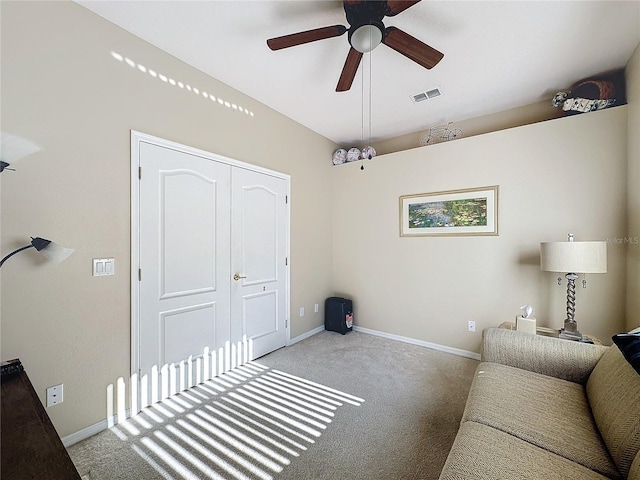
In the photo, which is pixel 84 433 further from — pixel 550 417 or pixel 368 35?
pixel 368 35

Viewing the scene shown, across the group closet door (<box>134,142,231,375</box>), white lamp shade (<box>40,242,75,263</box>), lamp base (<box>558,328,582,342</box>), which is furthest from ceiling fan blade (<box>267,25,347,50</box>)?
lamp base (<box>558,328,582,342</box>)

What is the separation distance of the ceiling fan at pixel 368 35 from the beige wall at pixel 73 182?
1.19m

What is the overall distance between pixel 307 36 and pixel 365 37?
0.36m

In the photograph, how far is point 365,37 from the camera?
170 cm

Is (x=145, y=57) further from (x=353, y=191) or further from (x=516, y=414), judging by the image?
(x=516, y=414)

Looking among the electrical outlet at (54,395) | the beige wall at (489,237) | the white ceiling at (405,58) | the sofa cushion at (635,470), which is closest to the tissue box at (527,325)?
the beige wall at (489,237)

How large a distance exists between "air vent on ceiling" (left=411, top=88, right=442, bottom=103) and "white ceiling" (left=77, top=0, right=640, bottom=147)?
50 millimetres

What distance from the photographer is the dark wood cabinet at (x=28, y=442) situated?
0.74m

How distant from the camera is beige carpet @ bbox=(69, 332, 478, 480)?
1.58m

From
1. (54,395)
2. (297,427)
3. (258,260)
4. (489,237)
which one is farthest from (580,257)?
(54,395)

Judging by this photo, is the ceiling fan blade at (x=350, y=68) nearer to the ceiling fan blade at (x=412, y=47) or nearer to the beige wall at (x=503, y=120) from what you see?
the ceiling fan blade at (x=412, y=47)

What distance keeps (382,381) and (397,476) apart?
103 centimetres

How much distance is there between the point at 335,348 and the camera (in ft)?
10.8

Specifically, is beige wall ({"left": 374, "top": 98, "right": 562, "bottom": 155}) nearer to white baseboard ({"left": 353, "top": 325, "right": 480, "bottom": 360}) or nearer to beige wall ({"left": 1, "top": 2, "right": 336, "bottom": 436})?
white baseboard ({"left": 353, "top": 325, "right": 480, "bottom": 360})
